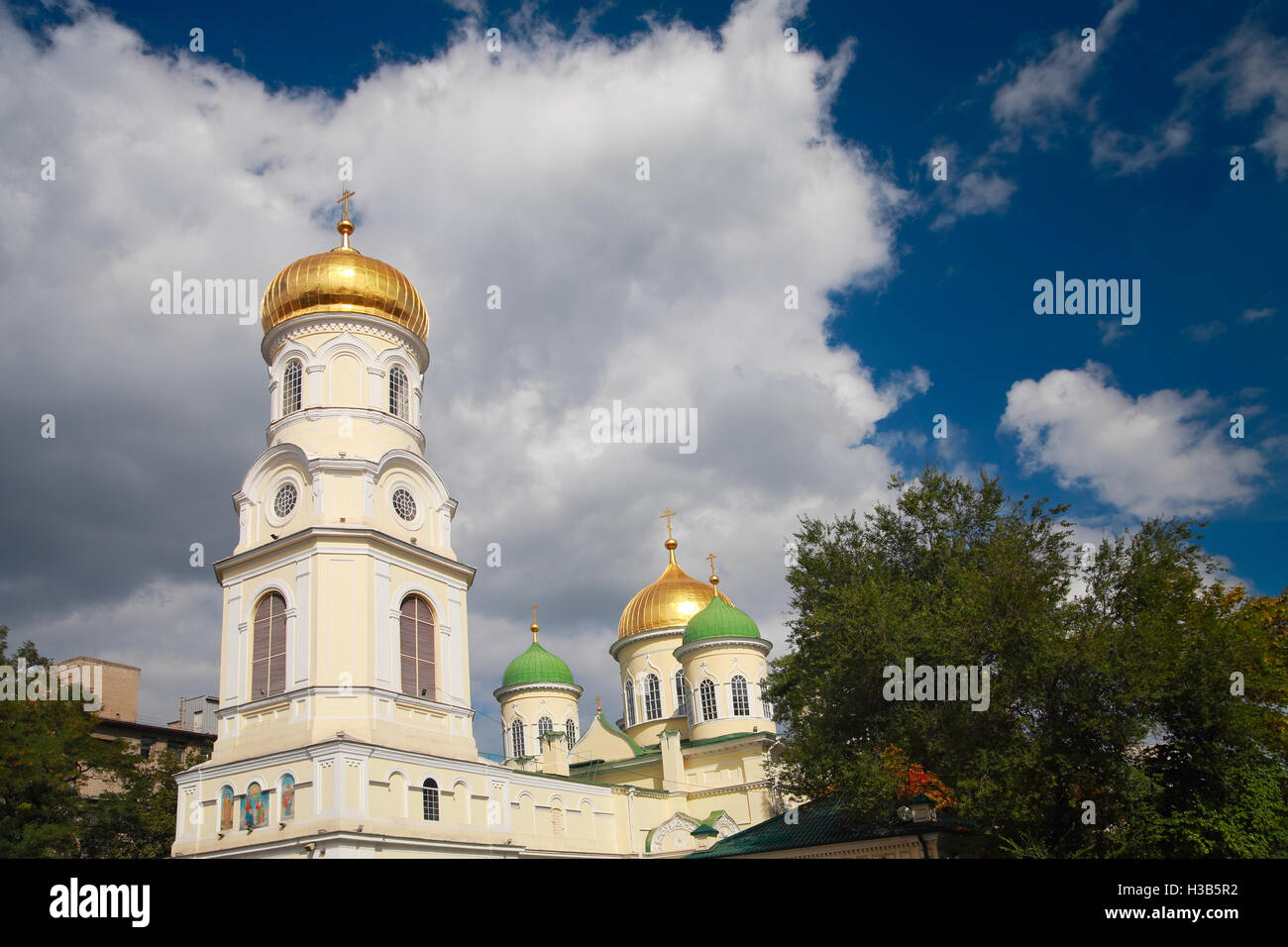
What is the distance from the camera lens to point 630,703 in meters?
49.0

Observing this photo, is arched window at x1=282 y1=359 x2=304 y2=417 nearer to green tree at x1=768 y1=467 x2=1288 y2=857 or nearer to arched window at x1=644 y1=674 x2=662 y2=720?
green tree at x1=768 y1=467 x2=1288 y2=857

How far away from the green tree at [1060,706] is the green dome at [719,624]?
19.9 meters

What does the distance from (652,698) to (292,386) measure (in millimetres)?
24785

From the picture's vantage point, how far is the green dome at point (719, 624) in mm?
44000

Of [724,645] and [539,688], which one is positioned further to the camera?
[539,688]

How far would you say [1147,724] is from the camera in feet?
64.5

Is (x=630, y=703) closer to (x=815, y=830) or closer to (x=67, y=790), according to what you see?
(x=815, y=830)

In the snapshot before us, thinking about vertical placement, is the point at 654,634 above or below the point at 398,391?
below

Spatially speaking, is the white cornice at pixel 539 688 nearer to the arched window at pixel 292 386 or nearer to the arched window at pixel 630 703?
the arched window at pixel 630 703

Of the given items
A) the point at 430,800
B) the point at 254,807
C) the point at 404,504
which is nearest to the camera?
the point at 254,807

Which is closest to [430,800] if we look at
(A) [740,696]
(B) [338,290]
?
(B) [338,290]
